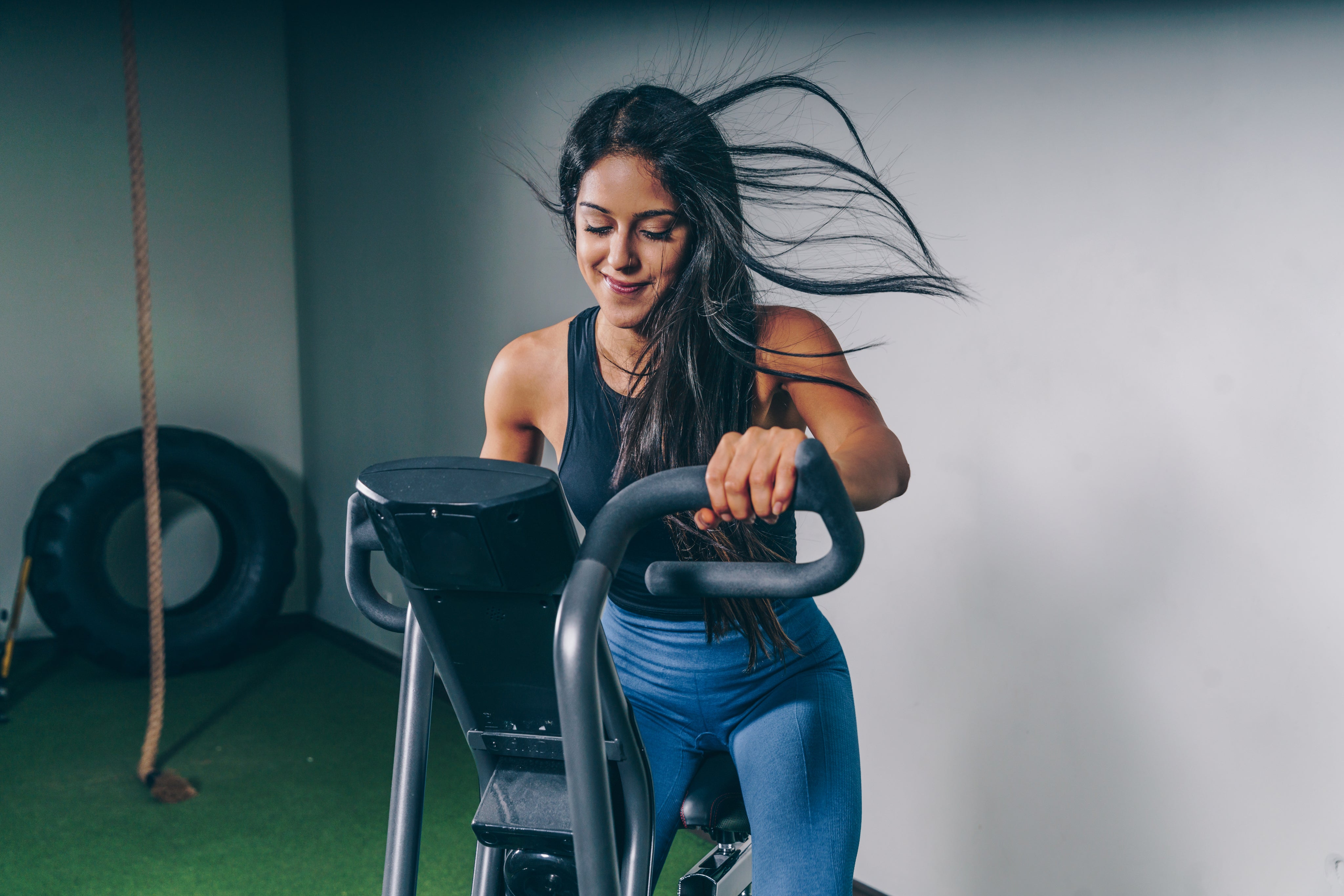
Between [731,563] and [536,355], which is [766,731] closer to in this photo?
[731,563]

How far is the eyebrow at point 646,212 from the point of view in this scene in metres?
1.24

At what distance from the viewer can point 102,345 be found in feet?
13.0

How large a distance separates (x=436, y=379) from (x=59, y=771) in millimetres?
1507

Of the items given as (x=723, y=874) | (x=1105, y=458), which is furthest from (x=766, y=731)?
(x=1105, y=458)

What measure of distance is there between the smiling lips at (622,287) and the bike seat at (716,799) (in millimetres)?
563

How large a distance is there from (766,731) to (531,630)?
0.40 m

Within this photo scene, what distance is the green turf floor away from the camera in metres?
2.33

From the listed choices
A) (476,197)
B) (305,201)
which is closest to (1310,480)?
(476,197)

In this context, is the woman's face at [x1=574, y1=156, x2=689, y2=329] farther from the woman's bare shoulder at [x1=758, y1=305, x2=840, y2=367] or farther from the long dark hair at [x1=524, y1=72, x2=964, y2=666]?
the woman's bare shoulder at [x1=758, y1=305, x2=840, y2=367]

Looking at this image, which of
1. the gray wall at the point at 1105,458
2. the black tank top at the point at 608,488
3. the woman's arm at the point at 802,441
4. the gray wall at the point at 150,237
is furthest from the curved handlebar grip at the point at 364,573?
the gray wall at the point at 150,237

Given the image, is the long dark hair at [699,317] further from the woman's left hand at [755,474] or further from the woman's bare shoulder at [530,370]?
the woman's left hand at [755,474]

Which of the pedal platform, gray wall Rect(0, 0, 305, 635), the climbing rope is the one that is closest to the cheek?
the pedal platform

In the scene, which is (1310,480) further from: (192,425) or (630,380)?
(192,425)

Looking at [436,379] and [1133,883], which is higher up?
[436,379]
